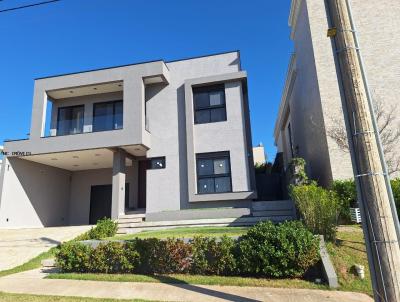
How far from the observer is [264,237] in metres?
6.95

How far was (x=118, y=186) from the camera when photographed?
1499 cm

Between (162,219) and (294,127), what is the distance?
1038cm

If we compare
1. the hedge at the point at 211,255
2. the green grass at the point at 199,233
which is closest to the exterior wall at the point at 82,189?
the green grass at the point at 199,233

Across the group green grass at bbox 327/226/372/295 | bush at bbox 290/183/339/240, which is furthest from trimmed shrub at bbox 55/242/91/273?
green grass at bbox 327/226/372/295

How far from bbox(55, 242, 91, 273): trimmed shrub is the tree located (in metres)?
8.70

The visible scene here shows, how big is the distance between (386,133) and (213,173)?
731 centimetres

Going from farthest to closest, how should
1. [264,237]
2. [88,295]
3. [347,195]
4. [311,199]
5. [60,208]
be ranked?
[60,208] → [347,195] → [311,199] → [264,237] → [88,295]

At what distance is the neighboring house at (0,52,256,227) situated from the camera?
14766mm

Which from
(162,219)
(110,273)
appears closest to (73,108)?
(162,219)

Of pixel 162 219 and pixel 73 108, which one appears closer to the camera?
pixel 162 219

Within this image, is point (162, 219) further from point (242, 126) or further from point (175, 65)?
point (175, 65)

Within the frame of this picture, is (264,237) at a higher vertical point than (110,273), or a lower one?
higher

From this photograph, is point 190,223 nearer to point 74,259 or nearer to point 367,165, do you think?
point 74,259

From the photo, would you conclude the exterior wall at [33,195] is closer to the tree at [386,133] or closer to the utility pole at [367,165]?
the tree at [386,133]
